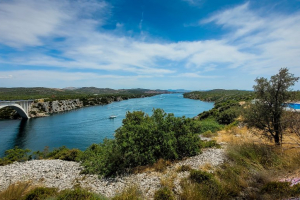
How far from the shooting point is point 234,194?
533cm

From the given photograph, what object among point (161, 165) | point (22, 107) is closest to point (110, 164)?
point (161, 165)

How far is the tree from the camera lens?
9.02 m

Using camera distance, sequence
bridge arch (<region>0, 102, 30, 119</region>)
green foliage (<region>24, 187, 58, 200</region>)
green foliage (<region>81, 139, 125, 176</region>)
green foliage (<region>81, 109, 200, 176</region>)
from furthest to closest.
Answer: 1. bridge arch (<region>0, 102, 30, 119</region>)
2. green foliage (<region>81, 109, 200, 176</region>)
3. green foliage (<region>81, 139, 125, 176</region>)
4. green foliage (<region>24, 187, 58, 200</region>)

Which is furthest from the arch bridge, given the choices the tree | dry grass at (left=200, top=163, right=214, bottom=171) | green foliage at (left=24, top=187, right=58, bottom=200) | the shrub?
the tree

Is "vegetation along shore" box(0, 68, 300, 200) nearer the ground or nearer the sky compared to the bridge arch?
nearer the sky

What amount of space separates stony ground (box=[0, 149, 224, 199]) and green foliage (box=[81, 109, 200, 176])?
747mm

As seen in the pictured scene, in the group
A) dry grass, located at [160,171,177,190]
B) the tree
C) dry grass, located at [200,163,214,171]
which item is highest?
the tree

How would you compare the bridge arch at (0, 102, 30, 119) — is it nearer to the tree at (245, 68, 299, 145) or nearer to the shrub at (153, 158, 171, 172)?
the shrub at (153, 158, 171, 172)

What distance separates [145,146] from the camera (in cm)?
985

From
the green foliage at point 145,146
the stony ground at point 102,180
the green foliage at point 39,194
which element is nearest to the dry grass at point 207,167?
the stony ground at point 102,180

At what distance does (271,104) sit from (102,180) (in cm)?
1064

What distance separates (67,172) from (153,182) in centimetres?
592

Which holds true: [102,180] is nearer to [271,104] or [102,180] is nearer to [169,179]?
[169,179]

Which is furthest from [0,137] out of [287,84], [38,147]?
[287,84]
